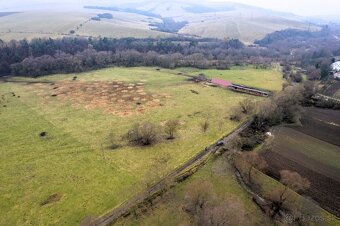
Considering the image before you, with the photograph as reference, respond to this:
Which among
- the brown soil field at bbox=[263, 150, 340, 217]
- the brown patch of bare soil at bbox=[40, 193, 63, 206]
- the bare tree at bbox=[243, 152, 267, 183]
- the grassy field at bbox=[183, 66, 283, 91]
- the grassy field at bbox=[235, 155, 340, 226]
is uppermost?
the grassy field at bbox=[183, 66, 283, 91]

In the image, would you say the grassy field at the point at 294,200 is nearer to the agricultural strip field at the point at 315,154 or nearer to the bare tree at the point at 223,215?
the agricultural strip field at the point at 315,154

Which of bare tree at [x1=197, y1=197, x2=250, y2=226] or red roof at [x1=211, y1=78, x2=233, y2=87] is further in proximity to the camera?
red roof at [x1=211, y1=78, x2=233, y2=87]

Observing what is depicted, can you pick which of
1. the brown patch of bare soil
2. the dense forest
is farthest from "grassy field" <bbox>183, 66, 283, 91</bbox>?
the brown patch of bare soil

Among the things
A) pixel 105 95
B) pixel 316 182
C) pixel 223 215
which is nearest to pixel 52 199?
pixel 223 215

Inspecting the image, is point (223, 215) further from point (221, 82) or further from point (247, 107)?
point (221, 82)

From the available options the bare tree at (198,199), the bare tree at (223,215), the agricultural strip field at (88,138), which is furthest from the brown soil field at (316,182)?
the bare tree at (198,199)

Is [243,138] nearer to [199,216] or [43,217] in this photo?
[199,216]

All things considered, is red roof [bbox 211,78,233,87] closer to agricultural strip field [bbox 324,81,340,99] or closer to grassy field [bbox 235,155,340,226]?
agricultural strip field [bbox 324,81,340,99]
